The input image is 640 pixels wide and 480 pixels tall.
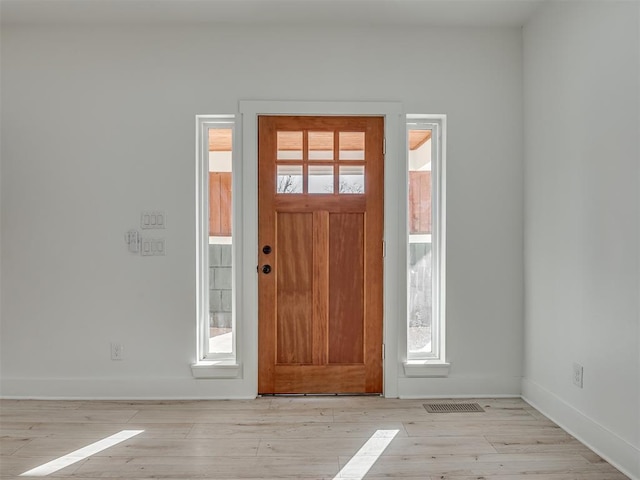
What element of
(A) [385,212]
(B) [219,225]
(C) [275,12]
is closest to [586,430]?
(A) [385,212]

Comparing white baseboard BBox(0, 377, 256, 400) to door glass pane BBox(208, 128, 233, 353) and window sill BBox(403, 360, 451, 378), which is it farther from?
window sill BBox(403, 360, 451, 378)

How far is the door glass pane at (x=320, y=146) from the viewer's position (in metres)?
3.22

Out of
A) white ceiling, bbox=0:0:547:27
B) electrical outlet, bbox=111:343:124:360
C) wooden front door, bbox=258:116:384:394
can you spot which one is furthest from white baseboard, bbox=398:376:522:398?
white ceiling, bbox=0:0:547:27

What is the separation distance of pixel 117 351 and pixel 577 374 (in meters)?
2.86

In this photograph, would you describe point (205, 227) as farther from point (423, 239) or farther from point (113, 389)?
point (423, 239)

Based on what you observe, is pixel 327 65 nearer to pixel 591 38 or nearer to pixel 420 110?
pixel 420 110

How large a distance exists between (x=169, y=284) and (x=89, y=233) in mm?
641

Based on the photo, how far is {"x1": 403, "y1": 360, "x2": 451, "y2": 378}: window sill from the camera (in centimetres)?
315

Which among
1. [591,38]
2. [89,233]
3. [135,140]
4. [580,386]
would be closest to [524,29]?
[591,38]

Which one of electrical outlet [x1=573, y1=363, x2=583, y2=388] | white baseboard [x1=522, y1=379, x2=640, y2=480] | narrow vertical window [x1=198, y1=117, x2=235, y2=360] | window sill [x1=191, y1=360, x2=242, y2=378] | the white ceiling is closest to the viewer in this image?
white baseboard [x1=522, y1=379, x2=640, y2=480]

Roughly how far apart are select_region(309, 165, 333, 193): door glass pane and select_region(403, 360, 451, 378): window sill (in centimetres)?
133

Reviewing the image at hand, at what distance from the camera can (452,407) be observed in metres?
2.98

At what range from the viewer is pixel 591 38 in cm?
243

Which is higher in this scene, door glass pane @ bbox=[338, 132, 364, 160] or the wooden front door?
door glass pane @ bbox=[338, 132, 364, 160]
